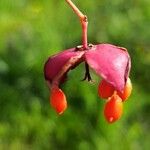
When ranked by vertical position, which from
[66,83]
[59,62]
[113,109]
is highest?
[59,62]

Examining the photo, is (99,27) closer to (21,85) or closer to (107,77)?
(21,85)

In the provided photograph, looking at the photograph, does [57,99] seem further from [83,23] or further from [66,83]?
[66,83]

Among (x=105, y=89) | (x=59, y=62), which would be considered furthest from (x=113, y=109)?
(x=59, y=62)

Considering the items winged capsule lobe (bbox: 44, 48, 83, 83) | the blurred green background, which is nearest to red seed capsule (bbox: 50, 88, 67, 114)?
winged capsule lobe (bbox: 44, 48, 83, 83)

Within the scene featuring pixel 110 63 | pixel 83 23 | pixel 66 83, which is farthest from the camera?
pixel 66 83

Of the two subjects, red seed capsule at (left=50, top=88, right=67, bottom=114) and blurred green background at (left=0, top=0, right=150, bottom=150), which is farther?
blurred green background at (left=0, top=0, right=150, bottom=150)

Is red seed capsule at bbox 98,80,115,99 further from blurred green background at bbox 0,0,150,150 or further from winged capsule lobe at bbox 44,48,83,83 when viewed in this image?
blurred green background at bbox 0,0,150,150

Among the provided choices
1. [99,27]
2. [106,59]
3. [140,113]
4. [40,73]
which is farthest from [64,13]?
[106,59]
